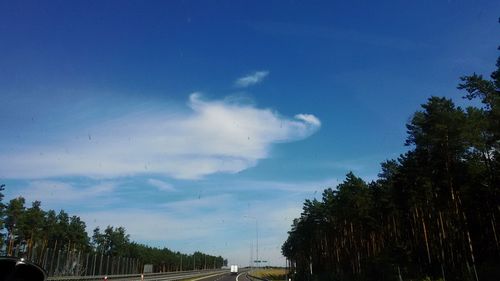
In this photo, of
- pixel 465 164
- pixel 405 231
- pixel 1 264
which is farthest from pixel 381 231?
pixel 1 264

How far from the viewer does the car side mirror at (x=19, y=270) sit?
257 inches

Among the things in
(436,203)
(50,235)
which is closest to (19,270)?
(436,203)

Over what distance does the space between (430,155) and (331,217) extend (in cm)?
5064

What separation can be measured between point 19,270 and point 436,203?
171 ft

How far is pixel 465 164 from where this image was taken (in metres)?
46.4

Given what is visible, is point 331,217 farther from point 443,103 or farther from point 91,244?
point 91,244

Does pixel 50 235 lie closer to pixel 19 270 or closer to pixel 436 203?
pixel 436 203

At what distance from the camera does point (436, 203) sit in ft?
175

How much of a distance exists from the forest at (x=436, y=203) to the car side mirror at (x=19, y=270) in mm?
33943

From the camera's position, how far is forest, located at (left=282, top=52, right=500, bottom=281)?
140 ft

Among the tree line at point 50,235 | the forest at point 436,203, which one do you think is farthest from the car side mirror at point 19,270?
the tree line at point 50,235

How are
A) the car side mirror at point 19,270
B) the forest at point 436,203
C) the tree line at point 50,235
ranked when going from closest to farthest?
the car side mirror at point 19,270, the forest at point 436,203, the tree line at point 50,235

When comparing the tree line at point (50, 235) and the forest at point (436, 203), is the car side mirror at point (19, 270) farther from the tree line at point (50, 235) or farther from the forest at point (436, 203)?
the tree line at point (50, 235)

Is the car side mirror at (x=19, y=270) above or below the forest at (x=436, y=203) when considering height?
below
